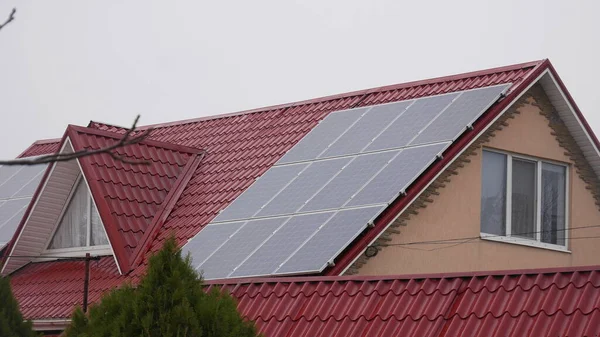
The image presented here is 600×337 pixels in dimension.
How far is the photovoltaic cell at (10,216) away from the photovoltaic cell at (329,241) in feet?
22.3

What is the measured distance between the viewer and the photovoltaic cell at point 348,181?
1602 cm

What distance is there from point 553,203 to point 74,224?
7629mm

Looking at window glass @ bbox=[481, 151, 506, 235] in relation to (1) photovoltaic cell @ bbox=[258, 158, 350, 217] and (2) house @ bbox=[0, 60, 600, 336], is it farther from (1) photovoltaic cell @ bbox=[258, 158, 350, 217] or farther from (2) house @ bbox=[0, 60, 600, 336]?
(1) photovoltaic cell @ bbox=[258, 158, 350, 217]

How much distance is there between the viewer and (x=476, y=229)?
672 inches

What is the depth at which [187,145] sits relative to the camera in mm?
21922

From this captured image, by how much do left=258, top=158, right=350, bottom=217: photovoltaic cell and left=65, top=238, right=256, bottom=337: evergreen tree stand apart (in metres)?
6.79

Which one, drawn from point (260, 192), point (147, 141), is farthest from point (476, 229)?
point (147, 141)

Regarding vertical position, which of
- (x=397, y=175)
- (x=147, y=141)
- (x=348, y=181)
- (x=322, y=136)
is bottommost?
(x=348, y=181)

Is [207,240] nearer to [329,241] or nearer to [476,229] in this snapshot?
[329,241]

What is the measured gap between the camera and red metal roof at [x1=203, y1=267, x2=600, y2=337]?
10.3 meters

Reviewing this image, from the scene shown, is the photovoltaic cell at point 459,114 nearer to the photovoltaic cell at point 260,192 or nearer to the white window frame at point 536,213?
the white window frame at point 536,213

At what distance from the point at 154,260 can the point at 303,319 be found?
3142 mm

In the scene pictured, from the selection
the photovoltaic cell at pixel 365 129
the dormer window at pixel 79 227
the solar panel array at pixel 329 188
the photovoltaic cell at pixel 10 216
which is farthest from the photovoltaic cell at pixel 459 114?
the photovoltaic cell at pixel 10 216

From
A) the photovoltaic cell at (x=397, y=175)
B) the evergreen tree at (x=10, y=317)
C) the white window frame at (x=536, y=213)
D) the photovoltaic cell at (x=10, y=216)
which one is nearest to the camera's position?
the evergreen tree at (x=10, y=317)
